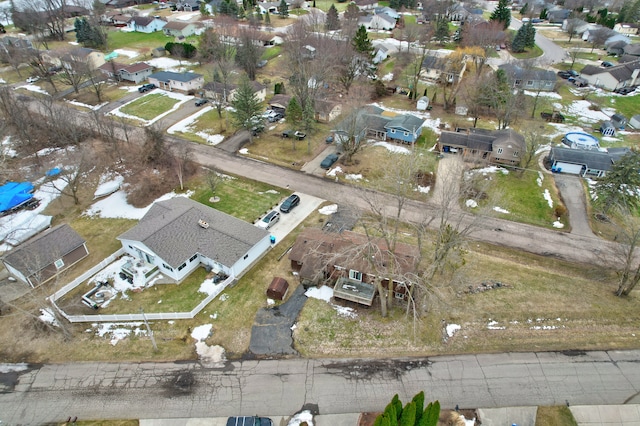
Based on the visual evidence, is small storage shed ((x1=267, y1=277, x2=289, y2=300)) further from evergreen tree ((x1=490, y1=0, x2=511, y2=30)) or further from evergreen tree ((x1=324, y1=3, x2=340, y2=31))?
evergreen tree ((x1=490, y1=0, x2=511, y2=30))

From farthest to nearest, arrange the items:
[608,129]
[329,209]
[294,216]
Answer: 1. [608,129]
2. [329,209]
3. [294,216]

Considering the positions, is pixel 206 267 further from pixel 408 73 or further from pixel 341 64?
pixel 408 73

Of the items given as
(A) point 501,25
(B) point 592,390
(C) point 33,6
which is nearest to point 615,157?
(B) point 592,390

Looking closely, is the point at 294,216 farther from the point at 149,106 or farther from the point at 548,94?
the point at 548,94

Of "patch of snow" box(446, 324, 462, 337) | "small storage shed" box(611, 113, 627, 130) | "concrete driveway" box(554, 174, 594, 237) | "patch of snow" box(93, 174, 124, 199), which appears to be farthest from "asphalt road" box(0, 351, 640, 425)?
"small storage shed" box(611, 113, 627, 130)

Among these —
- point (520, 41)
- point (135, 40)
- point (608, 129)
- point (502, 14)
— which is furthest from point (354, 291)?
point (502, 14)

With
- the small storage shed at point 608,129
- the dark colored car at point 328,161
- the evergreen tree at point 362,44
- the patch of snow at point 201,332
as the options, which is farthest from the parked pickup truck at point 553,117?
the patch of snow at point 201,332

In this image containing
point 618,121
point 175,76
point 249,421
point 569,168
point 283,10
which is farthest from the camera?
point 283,10

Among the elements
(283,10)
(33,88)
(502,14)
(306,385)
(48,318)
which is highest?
(502,14)
